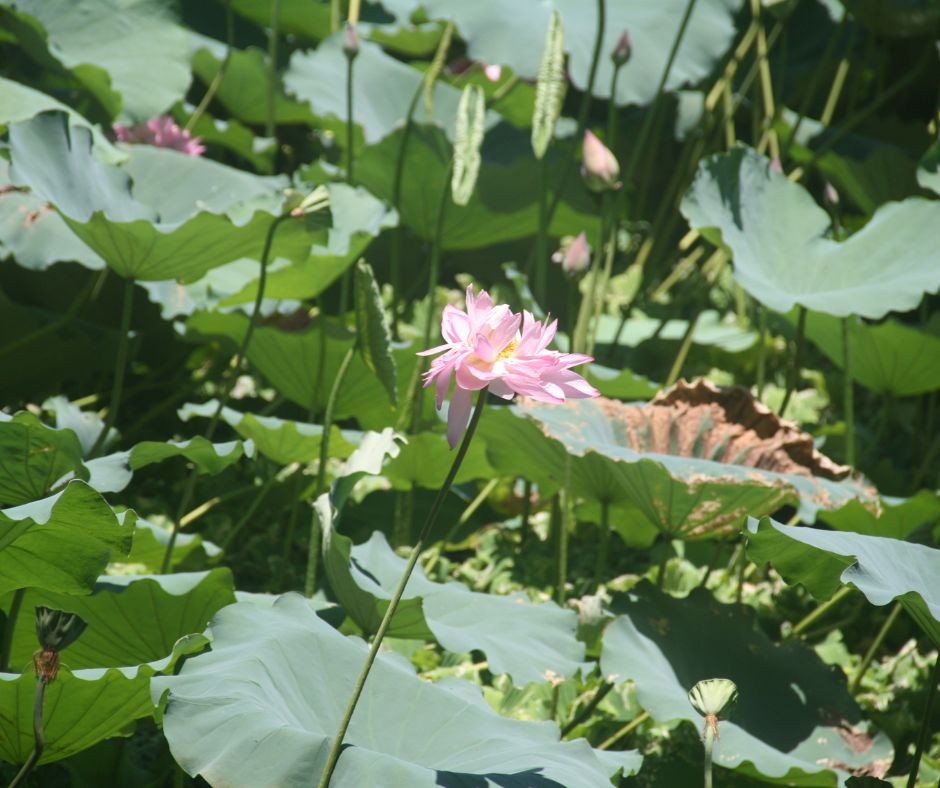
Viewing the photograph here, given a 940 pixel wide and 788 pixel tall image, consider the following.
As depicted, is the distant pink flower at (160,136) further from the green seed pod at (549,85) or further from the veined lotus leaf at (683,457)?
the veined lotus leaf at (683,457)

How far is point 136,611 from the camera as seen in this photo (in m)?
1.42

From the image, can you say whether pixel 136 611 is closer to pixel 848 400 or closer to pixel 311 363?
pixel 311 363

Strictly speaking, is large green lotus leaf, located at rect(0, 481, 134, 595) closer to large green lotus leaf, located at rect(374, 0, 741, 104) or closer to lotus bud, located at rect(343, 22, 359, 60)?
lotus bud, located at rect(343, 22, 359, 60)

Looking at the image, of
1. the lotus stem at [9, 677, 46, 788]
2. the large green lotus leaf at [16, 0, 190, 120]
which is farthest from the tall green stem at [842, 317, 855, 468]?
the large green lotus leaf at [16, 0, 190, 120]

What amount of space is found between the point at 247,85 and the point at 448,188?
3.76ft

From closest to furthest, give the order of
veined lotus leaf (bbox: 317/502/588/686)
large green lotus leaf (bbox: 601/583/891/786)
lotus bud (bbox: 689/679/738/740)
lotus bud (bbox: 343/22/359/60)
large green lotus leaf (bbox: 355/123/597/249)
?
lotus bud (bbox: 689/679/738/740), veined lotus leaf (bbox: 317/502/588/686), large green lotus leaf (bbox: 601/583/891/786), lotus bud (bbox: 343/22/359/60), large green lotus leaf (bbox: 355/123/597/249)

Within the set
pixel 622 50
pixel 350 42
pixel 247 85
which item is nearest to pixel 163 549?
pixel 350 42

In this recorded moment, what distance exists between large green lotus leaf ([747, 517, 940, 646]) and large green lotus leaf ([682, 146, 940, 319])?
0.67 meters

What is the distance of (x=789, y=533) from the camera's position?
118cm

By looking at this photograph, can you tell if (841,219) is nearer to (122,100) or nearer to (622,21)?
(622,21)

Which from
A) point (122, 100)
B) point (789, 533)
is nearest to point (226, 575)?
point (789, 533)

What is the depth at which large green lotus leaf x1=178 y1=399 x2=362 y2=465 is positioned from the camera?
1.85 m

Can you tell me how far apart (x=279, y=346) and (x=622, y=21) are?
1208 millimetres

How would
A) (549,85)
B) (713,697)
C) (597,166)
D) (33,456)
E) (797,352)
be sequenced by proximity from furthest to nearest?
(797,352)
(597,166)
(549,85)
(33,456)
(713,697)
